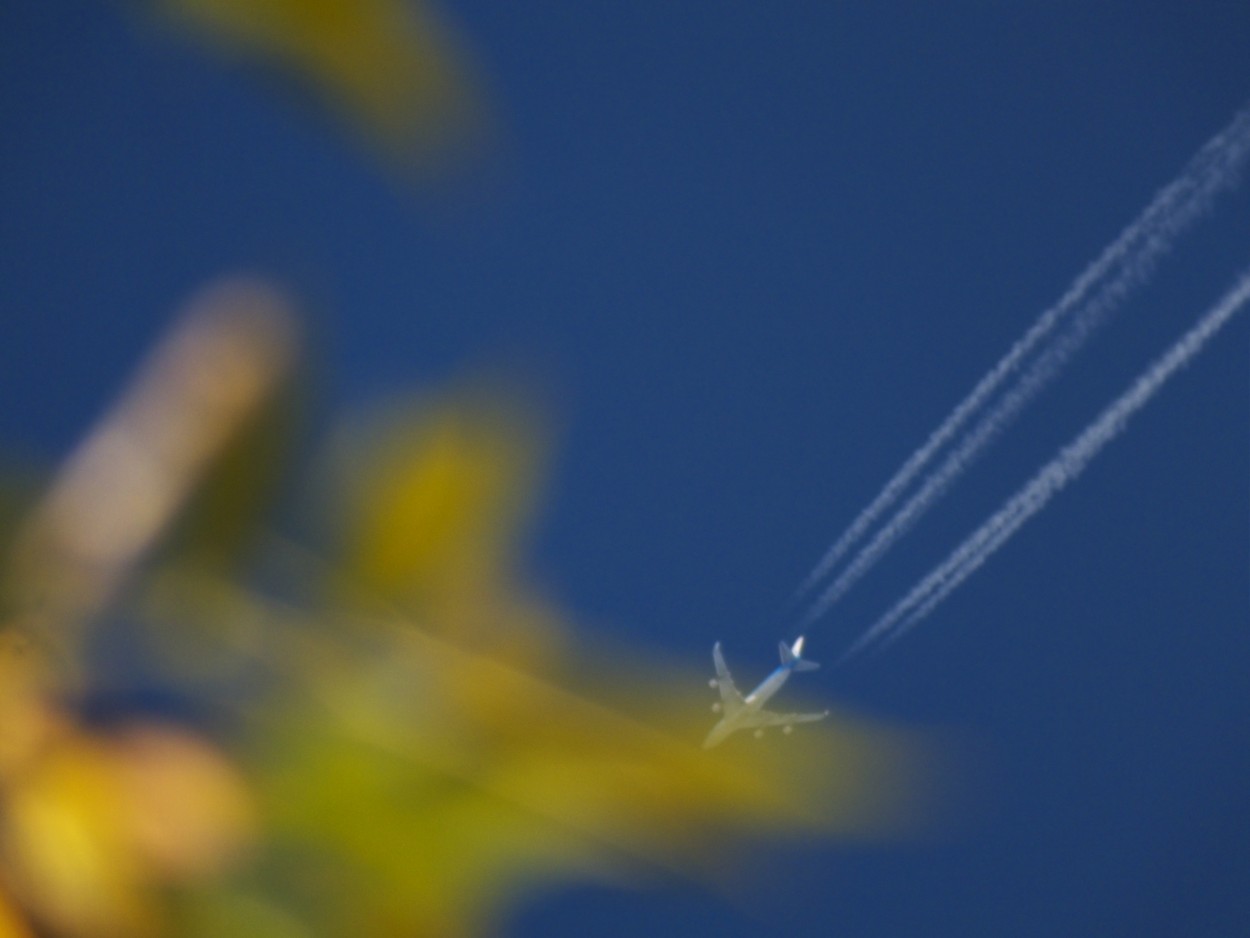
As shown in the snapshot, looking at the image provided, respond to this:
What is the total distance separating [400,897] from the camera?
10.4ft

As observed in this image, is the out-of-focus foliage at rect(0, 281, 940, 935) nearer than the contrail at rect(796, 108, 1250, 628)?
Yes

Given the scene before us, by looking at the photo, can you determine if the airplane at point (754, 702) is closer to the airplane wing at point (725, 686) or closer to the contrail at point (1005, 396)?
the airplane wing at point (725, 686)

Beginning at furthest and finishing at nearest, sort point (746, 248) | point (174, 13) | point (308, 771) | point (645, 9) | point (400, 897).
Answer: point (746, 248) < point (645, 9) < point (308, 771) < point (400, 897) < point (174, 13)

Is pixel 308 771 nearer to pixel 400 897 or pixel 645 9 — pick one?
pixel 400 897

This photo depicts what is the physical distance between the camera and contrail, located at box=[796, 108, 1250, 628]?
476 cm

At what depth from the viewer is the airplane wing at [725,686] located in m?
4.62

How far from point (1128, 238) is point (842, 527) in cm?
167

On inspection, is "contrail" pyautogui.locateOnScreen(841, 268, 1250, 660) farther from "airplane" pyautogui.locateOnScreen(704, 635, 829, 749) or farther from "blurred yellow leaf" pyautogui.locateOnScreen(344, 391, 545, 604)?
"blurred yellow leaf" pyautogui.locateOnScreen(344, 391, 545, 604)

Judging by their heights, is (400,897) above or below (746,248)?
below

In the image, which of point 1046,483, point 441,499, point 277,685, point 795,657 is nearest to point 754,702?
point 795,657

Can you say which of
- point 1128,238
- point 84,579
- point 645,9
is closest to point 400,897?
point 84,579

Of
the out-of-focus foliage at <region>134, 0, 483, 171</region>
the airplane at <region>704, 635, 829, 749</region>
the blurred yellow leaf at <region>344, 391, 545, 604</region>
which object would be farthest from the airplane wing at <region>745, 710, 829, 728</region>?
the out-of-focus foliage at <region>134, 0, 483, 171</region>

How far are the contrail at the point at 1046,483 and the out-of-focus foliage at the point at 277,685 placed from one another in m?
1.39

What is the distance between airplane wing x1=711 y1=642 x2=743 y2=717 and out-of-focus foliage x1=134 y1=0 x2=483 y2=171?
3438mm
